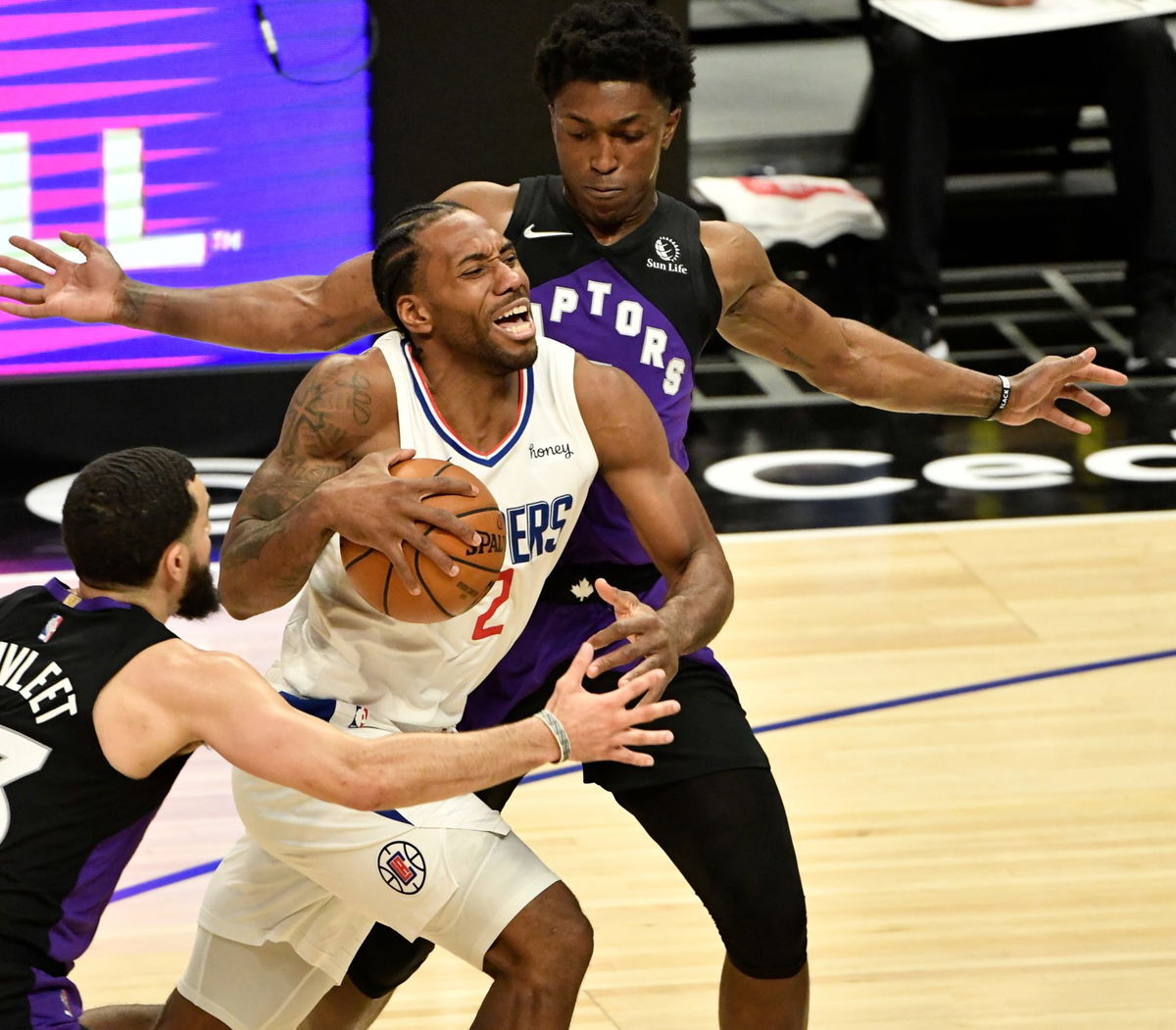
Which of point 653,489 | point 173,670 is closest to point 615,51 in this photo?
point 653,489

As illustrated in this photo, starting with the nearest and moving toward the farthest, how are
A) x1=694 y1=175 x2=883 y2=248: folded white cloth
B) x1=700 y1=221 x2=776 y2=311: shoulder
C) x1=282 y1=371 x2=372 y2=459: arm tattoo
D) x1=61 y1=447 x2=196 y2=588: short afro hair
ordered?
x1=61 y1=447 x2=196 y2=588: short afro hair → x1=282 y1=371 x2=372 y2=459: arm tattoo → x1=700 y1=221 x2=776 y2=311: shoulder → x1=694 y1=175 x2=883 y2=248: folded white cloth

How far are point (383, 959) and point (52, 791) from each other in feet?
3.43

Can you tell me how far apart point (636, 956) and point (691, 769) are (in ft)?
3.66

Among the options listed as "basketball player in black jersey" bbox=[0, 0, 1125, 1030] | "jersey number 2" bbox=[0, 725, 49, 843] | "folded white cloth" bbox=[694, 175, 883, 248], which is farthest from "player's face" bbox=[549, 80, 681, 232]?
"folded white cloth" bbox=[694, 175, 883, 248]

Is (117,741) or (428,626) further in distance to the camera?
(428,626)

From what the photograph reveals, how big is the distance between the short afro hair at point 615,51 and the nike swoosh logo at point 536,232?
283 millimetres

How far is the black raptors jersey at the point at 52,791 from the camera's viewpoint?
3.34 metres

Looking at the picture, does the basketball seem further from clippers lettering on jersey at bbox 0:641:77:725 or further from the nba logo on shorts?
clippers lettering on jersey at bbox 0:641:77:725

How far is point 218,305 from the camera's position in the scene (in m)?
4.61

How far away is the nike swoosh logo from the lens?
14.4 ft

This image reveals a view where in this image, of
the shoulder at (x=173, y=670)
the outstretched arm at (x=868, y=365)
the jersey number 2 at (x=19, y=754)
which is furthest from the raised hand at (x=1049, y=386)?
the jersey number 2 at (x=19, y=754)

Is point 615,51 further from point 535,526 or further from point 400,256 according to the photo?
point 535,526

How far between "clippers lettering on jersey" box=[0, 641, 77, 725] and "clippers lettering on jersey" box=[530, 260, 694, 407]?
4.71 feet

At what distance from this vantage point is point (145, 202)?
830cm
